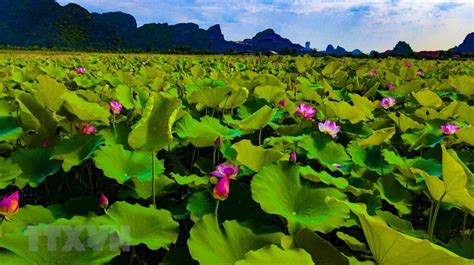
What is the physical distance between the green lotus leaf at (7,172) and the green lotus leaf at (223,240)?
62 cm

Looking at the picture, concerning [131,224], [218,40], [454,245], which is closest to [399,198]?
[454,245]

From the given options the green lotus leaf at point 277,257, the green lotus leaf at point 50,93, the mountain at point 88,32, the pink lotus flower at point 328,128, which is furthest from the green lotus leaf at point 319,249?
the mountain at point 88,32

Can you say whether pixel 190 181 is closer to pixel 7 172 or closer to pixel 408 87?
pixel 7 172

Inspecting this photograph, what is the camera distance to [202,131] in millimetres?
1562

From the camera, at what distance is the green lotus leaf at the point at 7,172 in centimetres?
114

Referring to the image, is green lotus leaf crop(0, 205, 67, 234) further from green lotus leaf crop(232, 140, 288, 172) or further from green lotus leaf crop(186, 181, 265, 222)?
green lotus leaf crop(232, 140, 288, 172)

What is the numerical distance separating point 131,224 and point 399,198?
0.80 metres

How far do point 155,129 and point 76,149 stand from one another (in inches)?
14.8

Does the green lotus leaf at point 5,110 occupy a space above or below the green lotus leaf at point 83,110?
below

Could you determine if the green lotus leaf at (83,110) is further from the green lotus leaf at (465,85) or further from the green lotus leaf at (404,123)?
the green lotus leaf at (465,85)

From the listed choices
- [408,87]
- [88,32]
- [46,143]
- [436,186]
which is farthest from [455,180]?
[88,32]

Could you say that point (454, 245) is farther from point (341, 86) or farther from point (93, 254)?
point (341, 86)

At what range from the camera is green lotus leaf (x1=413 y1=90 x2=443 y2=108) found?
2.10 m

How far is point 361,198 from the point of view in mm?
1192
